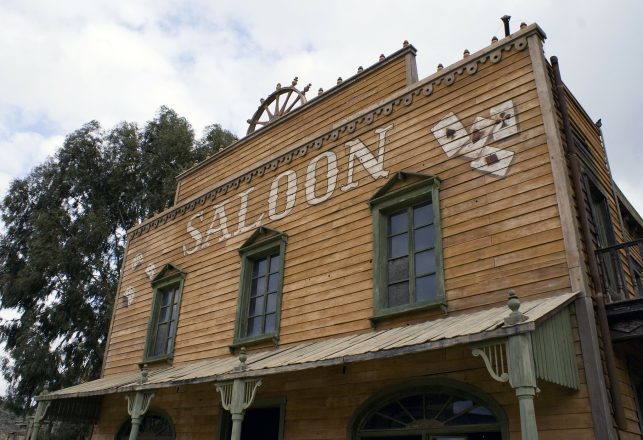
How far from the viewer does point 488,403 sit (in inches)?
241

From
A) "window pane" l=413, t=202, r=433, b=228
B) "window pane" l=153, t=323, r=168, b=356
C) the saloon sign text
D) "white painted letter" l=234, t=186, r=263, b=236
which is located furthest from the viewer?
"window pane" l=153, t=323, r=168, b=356

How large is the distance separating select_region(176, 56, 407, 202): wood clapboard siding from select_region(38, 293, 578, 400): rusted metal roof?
4614 millimetres

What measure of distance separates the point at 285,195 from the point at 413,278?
3737 millimetres

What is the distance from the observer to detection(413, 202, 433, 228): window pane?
7938 mm

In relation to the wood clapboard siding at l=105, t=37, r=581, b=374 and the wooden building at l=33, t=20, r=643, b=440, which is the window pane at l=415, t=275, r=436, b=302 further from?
the wood clapboard siding at l=105, t=37, r=581, b=374

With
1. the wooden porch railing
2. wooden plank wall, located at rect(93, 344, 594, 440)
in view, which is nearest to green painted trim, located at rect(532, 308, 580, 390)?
wooden plank wall, located at rect(93, 344, 594, 440)

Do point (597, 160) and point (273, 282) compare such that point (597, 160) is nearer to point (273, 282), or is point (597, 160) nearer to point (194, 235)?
point (273, 282)

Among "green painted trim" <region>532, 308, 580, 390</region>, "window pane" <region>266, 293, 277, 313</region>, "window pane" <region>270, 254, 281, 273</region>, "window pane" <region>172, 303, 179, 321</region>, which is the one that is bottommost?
"green painted trim" <region>532, 308, 580, 390</region>

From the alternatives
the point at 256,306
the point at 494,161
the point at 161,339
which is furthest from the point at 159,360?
the point at 494,161

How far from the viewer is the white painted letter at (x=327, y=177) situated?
957 cm

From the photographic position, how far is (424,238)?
25.7ft

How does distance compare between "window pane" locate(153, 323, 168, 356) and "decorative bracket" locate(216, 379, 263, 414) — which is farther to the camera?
"window pane" locate(153, 323, 168, 356)

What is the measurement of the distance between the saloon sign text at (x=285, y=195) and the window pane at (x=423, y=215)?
93 cm

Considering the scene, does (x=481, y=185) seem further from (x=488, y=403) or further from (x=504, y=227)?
(x=488, y=403)
